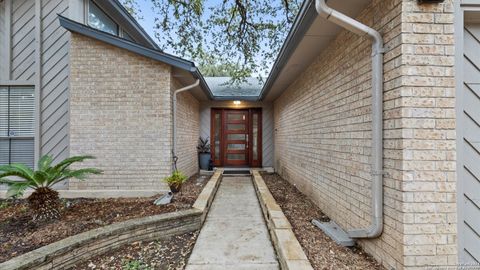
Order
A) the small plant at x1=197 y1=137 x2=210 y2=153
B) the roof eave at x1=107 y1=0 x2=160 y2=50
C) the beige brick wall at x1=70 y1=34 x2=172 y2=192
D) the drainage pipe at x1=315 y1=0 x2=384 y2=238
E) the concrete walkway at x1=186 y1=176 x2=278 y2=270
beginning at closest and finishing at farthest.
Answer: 1. the drainage pipe at x1=315 y1=0 x2=384 y2=238
2. the concrete walkway at x1=186 y1=176 x2=278 y2=270
3. the beige brick wall at x1=70 y1=34 x2=172 y2=192
4. the roof eave at x1=107 y1=0 x2=160 y2=50
5. the small plant at x1=197 y1=137 x2=210 y2=153

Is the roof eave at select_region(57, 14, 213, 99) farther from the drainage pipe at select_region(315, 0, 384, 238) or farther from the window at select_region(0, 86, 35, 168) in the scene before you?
the drainage pipe at select_region(315, 0, 384, 238)

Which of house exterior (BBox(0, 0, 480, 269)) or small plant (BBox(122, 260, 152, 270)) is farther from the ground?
house exterior (BBox(0, 0, 480, 269))

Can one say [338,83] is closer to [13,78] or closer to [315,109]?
[315,109]

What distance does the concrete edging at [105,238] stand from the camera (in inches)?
91.1

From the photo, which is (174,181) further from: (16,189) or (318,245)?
(318,245)

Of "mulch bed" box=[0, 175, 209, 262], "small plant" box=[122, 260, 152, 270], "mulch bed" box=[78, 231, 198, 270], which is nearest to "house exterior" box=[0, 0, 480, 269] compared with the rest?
"mulch bed" box=[0, 175, 209, 262]

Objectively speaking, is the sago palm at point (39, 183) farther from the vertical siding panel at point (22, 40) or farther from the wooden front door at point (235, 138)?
the wooden front door at point (235, 138)

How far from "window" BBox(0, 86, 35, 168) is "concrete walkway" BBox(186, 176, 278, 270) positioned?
4234 millimetres

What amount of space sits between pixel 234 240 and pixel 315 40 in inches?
117

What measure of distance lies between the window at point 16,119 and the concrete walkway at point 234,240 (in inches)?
167

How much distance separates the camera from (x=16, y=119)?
5266 mm

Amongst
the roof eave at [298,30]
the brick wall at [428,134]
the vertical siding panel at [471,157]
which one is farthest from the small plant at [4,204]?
the vertical siding panel at [471,157]

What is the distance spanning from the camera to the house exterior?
2.07 metres

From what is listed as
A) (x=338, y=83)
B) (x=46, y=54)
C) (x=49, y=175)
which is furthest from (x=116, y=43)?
(x=338, y=83)
